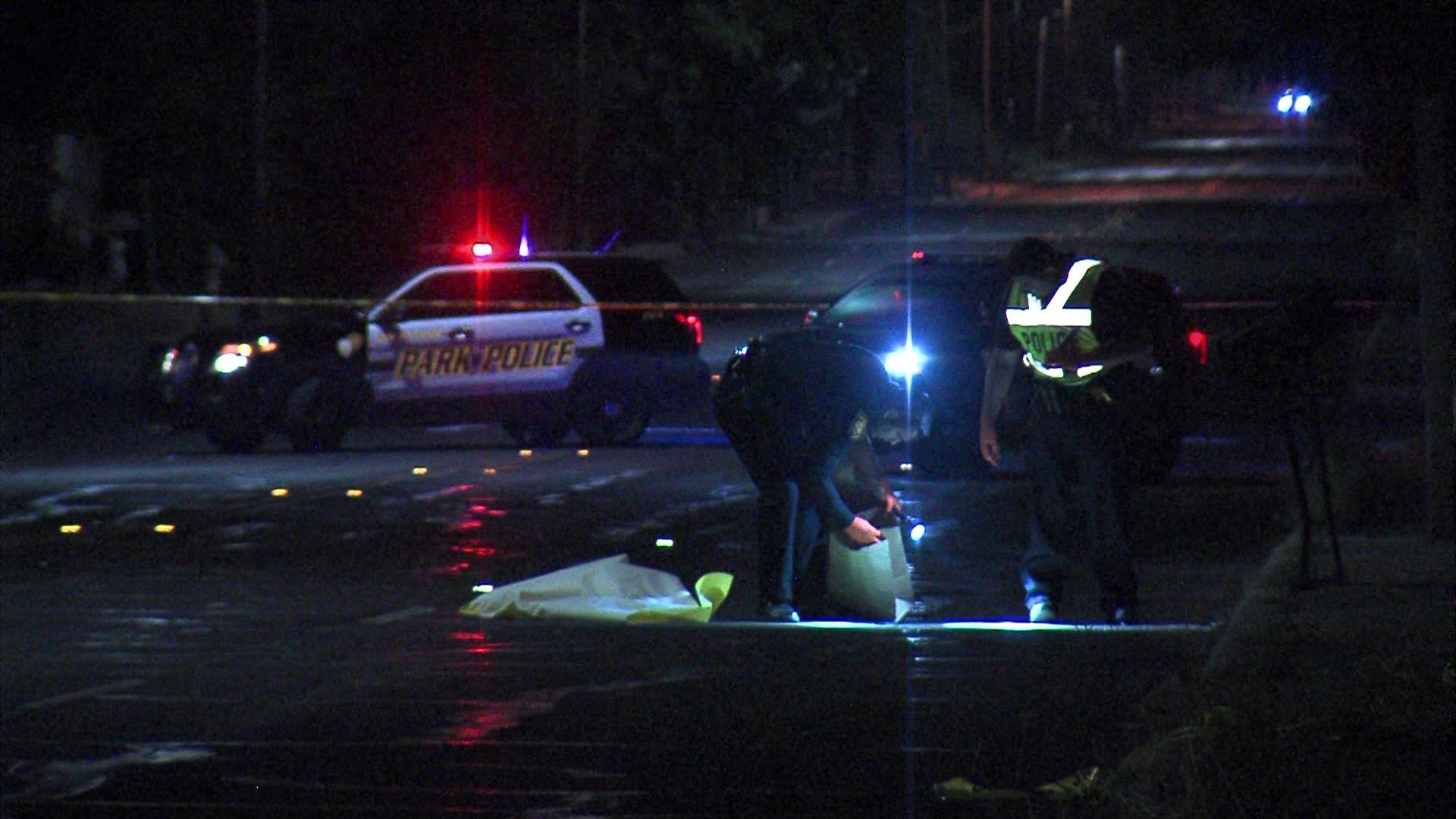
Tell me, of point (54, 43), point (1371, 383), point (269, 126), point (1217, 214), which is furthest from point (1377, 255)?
point (54, 43)

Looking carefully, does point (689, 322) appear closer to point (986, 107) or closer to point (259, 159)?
point (259, 159)

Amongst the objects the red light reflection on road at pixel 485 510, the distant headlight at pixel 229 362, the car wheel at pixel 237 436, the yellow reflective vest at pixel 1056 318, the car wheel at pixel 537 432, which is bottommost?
the car wheel at pixel 537 432

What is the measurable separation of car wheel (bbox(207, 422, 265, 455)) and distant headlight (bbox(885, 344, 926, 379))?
681cm

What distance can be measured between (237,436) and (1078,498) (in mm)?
13076

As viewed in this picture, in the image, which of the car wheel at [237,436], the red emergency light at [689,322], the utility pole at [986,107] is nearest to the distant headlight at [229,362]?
the car wheel at [237,436]

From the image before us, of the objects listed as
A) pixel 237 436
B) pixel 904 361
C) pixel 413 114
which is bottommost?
pixel 237 436

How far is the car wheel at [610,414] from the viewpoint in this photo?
21656mm

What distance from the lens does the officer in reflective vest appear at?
10.1 metres

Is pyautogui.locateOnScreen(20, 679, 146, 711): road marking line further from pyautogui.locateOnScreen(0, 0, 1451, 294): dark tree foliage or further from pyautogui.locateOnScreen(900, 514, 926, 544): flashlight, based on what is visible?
pyautogui.locateOnScreen(0, 0, 1451, 294): dark tree foliage

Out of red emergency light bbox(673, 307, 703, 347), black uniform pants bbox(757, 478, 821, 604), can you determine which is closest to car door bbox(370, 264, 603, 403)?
red emergency light bbox(673, 307, 703, 347)

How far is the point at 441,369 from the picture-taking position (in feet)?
70.6

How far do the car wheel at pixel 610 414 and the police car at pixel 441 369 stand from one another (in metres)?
0.02

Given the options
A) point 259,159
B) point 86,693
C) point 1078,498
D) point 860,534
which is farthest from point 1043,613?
point 259,159

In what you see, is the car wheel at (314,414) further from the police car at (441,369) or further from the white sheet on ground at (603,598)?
the white sheet on ground at (603,598)
